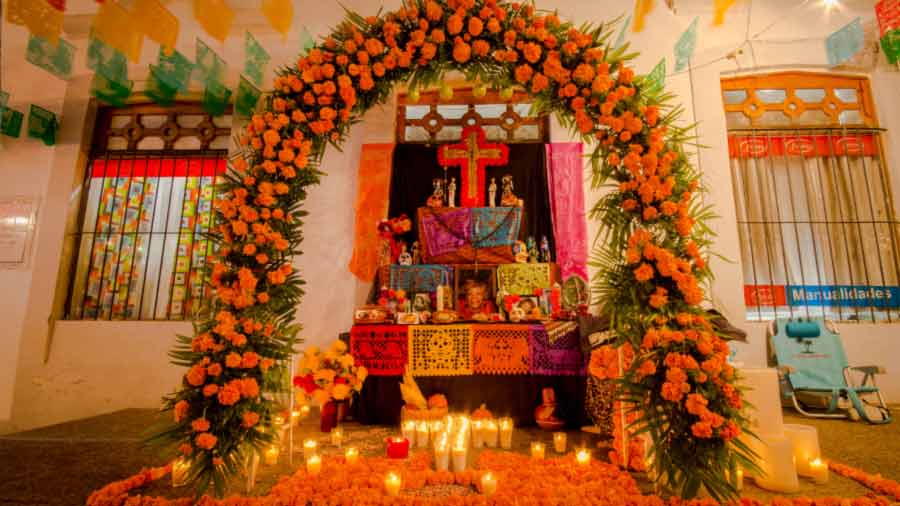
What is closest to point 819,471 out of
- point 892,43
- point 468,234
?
point 468,234

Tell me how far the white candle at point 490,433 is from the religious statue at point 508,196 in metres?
2.51

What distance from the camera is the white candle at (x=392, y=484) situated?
1.95 metres

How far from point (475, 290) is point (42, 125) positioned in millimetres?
5572

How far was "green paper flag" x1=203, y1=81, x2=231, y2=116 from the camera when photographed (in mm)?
4711

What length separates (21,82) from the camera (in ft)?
17.0

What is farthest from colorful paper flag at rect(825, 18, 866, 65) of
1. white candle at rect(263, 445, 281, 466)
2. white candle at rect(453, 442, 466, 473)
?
white candle at rect(263, 445, 281, 466)

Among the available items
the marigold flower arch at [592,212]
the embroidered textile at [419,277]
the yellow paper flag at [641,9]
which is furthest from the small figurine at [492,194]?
the marigold flower arch at [592,212]

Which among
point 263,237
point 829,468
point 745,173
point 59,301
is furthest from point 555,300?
point 59,301

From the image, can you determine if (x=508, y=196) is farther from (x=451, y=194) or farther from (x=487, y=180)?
(x=451, y=194)

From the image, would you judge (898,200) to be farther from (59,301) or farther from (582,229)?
(59,301)

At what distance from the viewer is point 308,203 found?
16.3 feet

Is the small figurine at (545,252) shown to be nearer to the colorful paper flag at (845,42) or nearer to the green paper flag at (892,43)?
the colorful paper flag at (845,42)

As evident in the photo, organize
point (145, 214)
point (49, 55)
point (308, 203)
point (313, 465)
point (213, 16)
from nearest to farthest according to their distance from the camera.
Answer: point (313, 465)
point (213, 16)
point (49, 55)
point (308, 203)
point (145, 214)

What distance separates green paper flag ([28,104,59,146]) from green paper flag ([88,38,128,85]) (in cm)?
152
